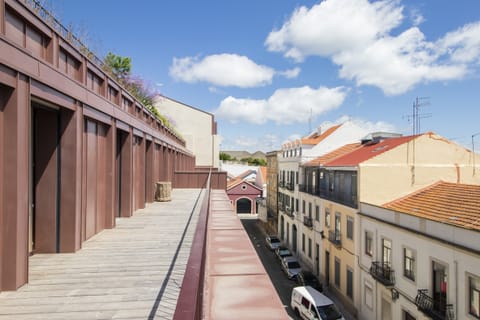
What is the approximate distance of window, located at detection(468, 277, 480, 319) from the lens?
980 centimetres

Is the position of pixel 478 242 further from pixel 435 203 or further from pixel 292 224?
pixel 292 224

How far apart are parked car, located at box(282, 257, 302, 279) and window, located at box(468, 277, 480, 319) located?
13.9 m

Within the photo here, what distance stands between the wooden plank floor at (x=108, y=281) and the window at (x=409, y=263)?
10.0 metres

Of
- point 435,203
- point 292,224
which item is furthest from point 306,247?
point 435,203

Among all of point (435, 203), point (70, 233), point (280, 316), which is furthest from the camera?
point (435, 203)

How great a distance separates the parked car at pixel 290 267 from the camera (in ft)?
76.4

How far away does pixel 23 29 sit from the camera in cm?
459

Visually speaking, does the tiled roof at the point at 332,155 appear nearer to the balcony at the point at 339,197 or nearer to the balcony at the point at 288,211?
the balcony at the point at 339,197

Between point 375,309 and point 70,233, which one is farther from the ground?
point 70,233

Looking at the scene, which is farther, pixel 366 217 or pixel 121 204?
pixel 366 217

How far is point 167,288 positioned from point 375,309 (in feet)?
47.0

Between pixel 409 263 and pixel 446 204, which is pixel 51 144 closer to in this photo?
pixel 409 263

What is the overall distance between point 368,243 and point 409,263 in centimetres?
346

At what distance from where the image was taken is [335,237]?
66.2 ft
